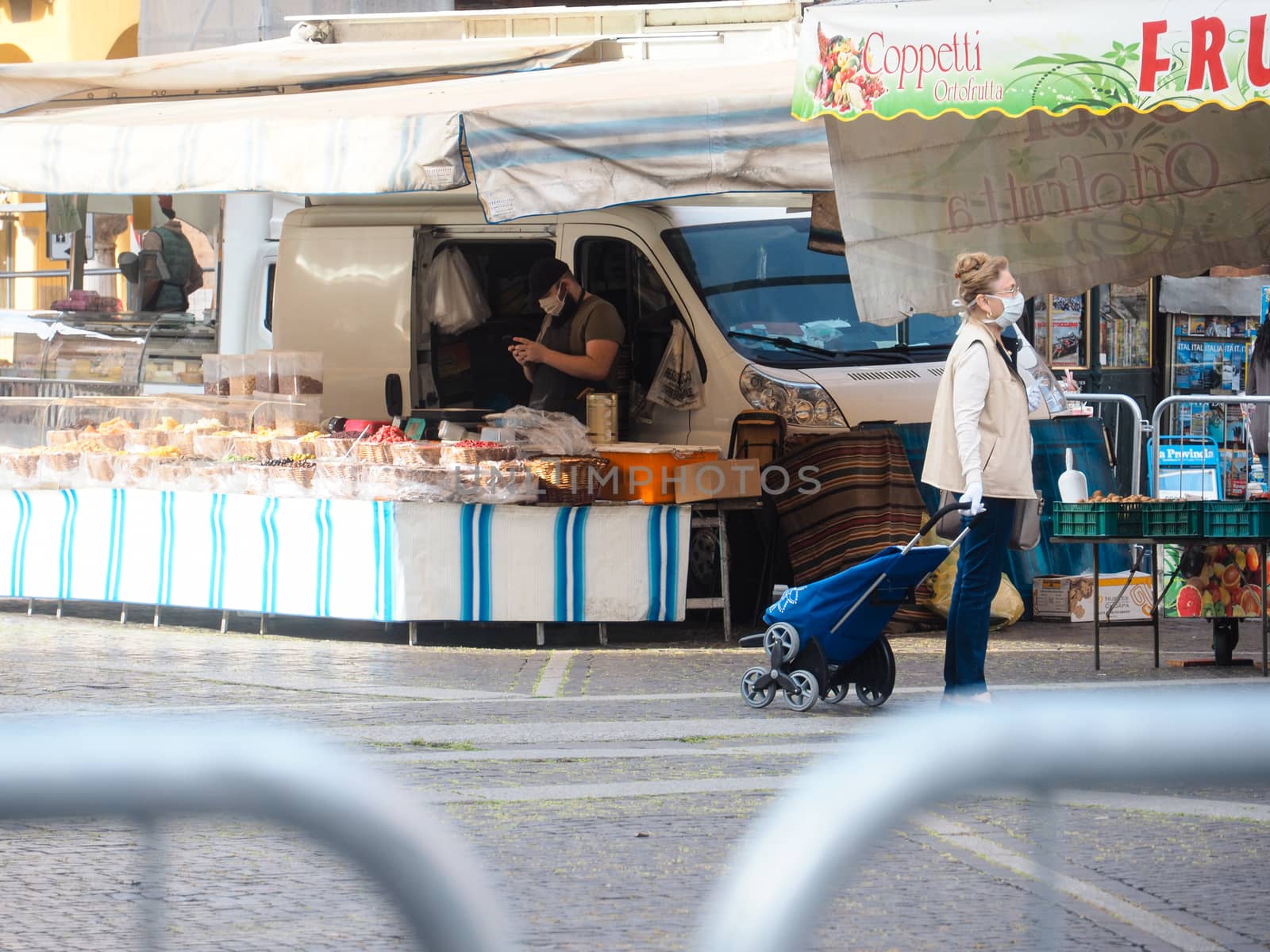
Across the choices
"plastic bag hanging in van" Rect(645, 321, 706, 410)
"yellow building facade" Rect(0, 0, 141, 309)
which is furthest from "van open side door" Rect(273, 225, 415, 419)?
"yellow building facade" Rect(0, 0, 141, 309)

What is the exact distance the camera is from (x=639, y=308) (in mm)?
11195

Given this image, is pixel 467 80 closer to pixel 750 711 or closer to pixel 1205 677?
pixel 750 711

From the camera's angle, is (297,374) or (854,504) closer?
(854,504)

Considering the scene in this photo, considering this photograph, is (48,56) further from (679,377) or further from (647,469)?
(647,469)

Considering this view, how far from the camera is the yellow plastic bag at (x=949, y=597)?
33.4 feet

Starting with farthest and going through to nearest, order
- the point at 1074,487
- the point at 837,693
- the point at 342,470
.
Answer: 1. the point at 342,470
2. the point at 1074,487
3. the point at 837,693

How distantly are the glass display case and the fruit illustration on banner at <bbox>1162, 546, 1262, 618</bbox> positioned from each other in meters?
8.01

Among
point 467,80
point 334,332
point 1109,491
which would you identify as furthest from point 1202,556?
point 334,332

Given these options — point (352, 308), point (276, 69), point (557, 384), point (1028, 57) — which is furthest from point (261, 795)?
point (276, 69)

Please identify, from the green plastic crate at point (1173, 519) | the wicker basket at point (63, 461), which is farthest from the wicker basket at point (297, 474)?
the green plastic crate at point (1173, 519)

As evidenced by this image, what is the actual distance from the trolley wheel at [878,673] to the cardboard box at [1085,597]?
3355 mm

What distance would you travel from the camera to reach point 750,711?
299 inches

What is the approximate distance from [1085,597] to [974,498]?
149 inches

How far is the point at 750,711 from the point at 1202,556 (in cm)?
293
